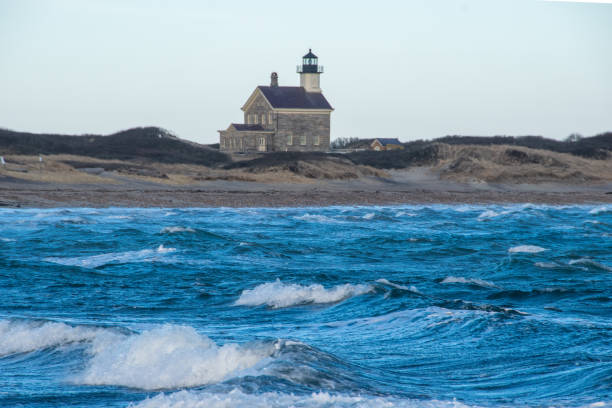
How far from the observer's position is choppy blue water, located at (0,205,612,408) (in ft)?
17.1

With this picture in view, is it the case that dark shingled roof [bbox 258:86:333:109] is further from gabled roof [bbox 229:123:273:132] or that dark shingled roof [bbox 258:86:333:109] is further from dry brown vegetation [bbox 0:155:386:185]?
dry brown vegetation [bbox 0:155:386:185]

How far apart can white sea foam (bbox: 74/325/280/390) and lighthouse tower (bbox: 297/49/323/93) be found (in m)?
45.0

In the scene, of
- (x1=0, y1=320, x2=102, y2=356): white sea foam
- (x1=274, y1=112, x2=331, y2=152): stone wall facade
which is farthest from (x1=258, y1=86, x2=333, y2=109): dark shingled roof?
(x1=0, y1=320, x2=102, y2=356): white sea foam

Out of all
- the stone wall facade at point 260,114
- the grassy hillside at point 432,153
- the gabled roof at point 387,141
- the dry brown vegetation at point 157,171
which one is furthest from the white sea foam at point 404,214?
the gabled roof at point 387,141

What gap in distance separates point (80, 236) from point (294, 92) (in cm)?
3574

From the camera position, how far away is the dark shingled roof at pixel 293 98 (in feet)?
162

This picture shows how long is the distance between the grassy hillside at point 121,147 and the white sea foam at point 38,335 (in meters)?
30.4

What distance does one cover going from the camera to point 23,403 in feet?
15.9

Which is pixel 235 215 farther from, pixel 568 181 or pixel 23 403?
pixel 568 181

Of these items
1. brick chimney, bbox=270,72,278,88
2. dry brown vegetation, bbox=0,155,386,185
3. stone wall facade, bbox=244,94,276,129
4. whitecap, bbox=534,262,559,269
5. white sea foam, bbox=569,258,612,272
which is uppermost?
brick chimney, bbox=270,72,278,88

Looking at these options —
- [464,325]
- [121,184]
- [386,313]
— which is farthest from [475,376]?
[121,184]

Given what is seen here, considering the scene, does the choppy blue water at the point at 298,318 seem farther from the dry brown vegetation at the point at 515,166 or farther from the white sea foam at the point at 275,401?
the dry brown vegetation at the point at 515,166

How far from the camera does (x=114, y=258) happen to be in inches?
527

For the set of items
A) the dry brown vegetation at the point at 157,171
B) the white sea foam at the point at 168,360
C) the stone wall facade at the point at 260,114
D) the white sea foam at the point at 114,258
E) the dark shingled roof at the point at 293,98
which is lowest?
the white sea foam at the point at 114,258
